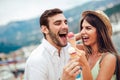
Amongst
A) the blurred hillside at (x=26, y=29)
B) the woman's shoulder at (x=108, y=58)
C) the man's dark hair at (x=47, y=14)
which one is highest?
the man's dark hair at (x=47, y=14)

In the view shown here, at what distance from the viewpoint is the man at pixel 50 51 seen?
1.67 meters

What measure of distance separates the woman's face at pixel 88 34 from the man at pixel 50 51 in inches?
5.7

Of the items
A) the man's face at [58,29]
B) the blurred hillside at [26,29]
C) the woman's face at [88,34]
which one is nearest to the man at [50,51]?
the man's face at [58,29]

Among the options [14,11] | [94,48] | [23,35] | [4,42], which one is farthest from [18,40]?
[94,48]

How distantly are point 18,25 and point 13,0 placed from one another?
3590 mm

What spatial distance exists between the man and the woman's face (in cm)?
15

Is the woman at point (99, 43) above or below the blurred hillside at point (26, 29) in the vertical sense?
above

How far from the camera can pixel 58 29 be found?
1812 millimetres

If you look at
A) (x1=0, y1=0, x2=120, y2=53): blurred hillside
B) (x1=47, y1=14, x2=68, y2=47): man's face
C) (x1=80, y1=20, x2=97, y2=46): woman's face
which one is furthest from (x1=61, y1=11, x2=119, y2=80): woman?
(x1=0, y1=0, x2=120, y2=53): blurred hillside

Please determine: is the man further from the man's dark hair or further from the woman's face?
the woman's face

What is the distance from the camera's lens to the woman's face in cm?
188

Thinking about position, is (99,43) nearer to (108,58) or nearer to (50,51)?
(108,58)

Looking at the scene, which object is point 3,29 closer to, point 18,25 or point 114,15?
point 18,25

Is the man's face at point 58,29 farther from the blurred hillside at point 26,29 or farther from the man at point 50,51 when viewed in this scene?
the blurred hillside at point 26,29
